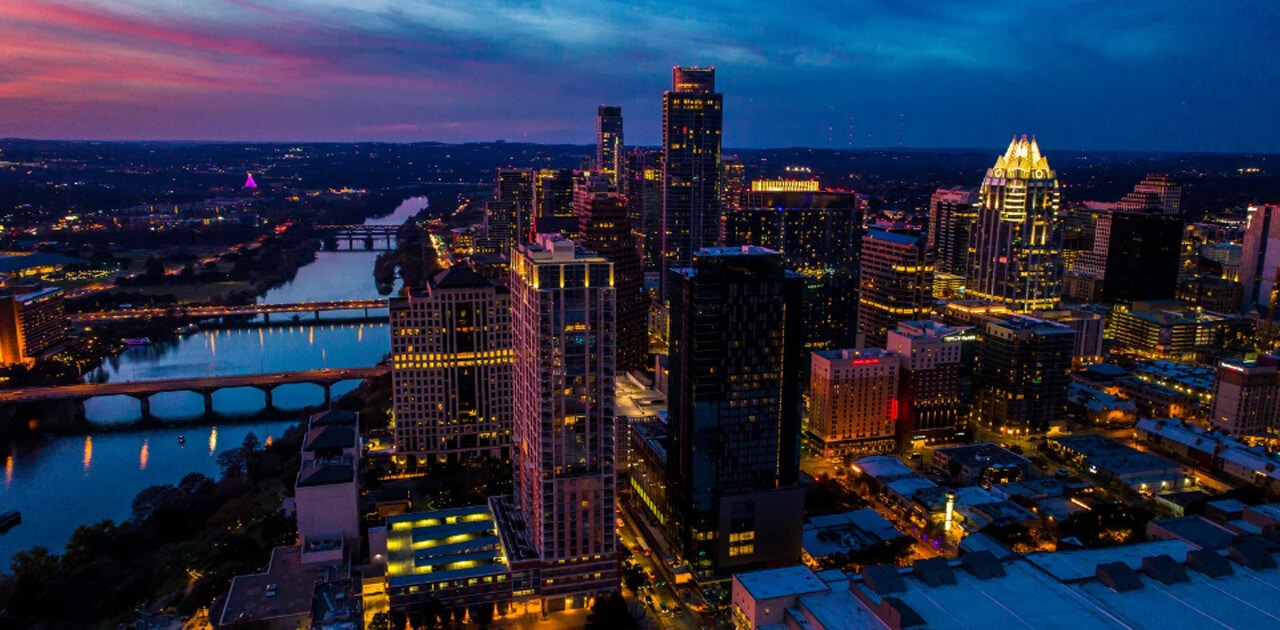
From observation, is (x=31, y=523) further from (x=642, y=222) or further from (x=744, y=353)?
(x=642, y=222)

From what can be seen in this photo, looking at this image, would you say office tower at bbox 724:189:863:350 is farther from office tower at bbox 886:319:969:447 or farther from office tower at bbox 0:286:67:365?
office tower at bbox 0:286:67:365

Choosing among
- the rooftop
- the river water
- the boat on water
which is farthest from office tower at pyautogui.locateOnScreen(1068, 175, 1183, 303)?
the boat on water

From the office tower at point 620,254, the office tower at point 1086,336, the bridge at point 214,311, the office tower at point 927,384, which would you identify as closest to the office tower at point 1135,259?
the office tower at point 1086,336

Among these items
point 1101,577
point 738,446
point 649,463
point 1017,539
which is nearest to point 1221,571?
point 1101,577

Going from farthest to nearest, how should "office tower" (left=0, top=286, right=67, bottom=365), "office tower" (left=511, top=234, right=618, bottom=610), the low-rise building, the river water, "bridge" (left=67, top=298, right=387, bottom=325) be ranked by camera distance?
"bridge" (left=67, top=298, right=387, bottom=325) < "office tower" (left=0, top=286, right=67, bottom=365) < the river water < the low-rise building < "office tower" (left=511, top=234, right=618, bottom=610)

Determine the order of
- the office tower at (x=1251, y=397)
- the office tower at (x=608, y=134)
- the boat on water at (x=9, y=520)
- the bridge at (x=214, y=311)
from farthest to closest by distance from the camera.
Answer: the office tower at (x=608, y=134) → the bridge at (x=214, y=311) → the office tower at (x=1251, y=397) → the boat on water at (x=9, y=520)

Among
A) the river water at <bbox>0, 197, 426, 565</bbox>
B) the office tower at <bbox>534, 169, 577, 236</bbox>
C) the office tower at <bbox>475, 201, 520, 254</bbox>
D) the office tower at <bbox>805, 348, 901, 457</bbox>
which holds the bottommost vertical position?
the river water at <bbox>0, 197, 426, 565</bbox>

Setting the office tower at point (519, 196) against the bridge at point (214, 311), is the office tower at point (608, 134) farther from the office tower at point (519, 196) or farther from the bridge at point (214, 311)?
the bridge at point (214, 311)
